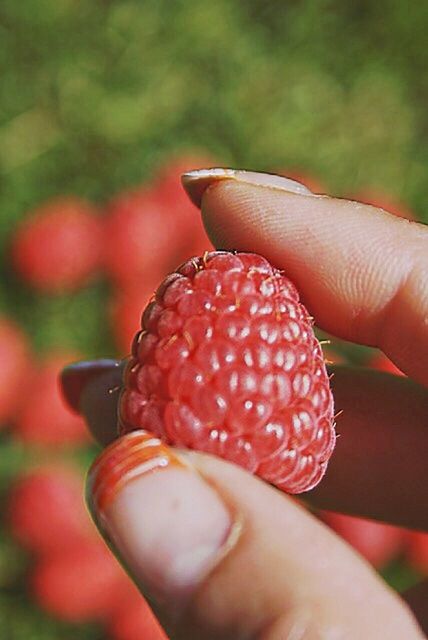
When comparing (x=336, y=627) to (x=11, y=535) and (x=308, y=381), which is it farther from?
(x=11, y=535)

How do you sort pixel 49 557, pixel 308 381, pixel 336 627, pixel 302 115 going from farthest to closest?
pixel 302 115, pixel 49 557, pixel 308 381, pixel 336 627

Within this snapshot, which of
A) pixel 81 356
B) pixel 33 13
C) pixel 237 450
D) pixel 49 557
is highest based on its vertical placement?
pixel 33 13

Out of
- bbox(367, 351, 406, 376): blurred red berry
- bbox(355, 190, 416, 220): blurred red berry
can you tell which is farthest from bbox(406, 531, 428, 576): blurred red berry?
bbox(355, 190, 416, 220): blurred red berry

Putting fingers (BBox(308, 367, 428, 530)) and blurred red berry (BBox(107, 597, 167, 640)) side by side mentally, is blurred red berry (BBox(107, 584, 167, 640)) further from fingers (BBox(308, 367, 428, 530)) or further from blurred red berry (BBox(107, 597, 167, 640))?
fingers (BBox(308, 367, 428, 530))

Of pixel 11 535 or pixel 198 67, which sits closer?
pixel 11 535

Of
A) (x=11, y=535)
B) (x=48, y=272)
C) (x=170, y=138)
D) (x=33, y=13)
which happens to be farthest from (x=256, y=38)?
(x=11, y=535)

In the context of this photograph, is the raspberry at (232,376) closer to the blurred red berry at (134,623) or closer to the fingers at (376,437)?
the fingers at (376,437)

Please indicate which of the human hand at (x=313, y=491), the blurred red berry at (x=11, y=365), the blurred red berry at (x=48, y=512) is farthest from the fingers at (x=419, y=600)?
the blurred red berry at (x=11, y=365)
